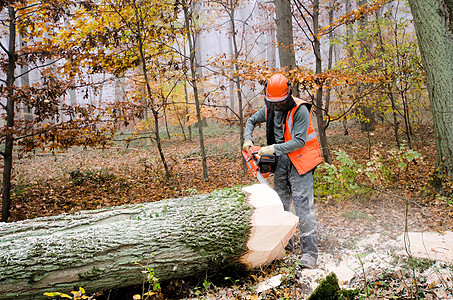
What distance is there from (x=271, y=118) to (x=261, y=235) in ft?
4.90

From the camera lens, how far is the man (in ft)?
10.4

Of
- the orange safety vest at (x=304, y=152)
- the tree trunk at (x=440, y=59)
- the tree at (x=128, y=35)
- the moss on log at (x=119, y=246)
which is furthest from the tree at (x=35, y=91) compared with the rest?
the tree trunk at (x=440, y=59)

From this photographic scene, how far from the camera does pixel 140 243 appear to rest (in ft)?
8.93

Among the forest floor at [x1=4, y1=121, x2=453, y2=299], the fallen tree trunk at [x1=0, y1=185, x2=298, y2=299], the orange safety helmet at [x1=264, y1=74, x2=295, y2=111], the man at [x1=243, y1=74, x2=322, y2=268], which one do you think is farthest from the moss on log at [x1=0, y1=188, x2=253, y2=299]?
the orange safety helmet at [x1=264, y1=74, x2=295, y2=111]

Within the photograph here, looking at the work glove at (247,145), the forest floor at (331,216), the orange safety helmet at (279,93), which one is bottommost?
the forest floor at (331,216)

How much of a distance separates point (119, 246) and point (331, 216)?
3.67 metres

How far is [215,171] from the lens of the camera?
8.56 meters

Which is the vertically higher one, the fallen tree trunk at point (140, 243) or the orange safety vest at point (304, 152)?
the orange safety vest at point (304, 152)

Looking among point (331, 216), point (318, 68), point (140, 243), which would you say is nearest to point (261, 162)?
point (140, 243)

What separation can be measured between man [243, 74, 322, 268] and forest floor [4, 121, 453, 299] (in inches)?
14.0

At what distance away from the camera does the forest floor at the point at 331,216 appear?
8.45 feet

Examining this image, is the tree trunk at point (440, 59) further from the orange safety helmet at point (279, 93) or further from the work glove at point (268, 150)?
the work glove at point (268, 150)

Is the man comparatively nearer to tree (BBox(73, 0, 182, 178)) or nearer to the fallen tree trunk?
the fallen tree trunk

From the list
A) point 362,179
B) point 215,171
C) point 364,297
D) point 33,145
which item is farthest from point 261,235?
point 215,171
